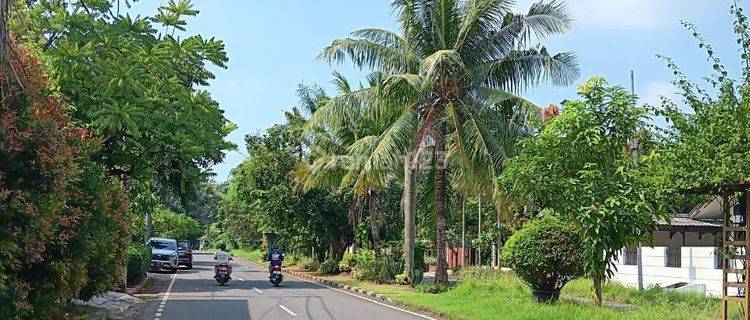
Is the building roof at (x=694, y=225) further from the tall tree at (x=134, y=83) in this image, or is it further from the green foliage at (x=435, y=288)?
the tall tree at (x=134, y=83)

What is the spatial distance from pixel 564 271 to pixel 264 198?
24261mm

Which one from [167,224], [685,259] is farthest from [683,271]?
[167,224]

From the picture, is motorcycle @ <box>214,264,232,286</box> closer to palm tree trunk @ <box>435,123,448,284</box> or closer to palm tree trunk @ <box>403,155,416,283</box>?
palm tree trunk @ <box>403,155,416,283</box>

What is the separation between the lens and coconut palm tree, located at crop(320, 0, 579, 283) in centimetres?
2100

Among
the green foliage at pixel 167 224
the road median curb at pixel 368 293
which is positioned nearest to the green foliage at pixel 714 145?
the road median curb at pixel 368 293

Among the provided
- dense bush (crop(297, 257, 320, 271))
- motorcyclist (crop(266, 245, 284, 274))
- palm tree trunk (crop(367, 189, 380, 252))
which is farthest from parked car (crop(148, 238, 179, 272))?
palm tree trunk (crop(367, 189, 380, 252))

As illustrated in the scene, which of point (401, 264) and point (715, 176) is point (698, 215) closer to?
point (401, 264)

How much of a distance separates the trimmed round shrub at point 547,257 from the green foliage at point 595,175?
3.45 m

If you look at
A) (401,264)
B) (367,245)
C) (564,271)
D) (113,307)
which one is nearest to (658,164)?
(564,271)

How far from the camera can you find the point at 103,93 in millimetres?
12570

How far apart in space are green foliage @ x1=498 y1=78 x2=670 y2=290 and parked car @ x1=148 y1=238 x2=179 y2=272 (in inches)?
1152

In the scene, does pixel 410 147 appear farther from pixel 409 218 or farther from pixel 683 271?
pixel 683 271

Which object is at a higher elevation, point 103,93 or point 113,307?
point 103,93

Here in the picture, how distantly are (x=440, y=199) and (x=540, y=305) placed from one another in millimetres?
7376
